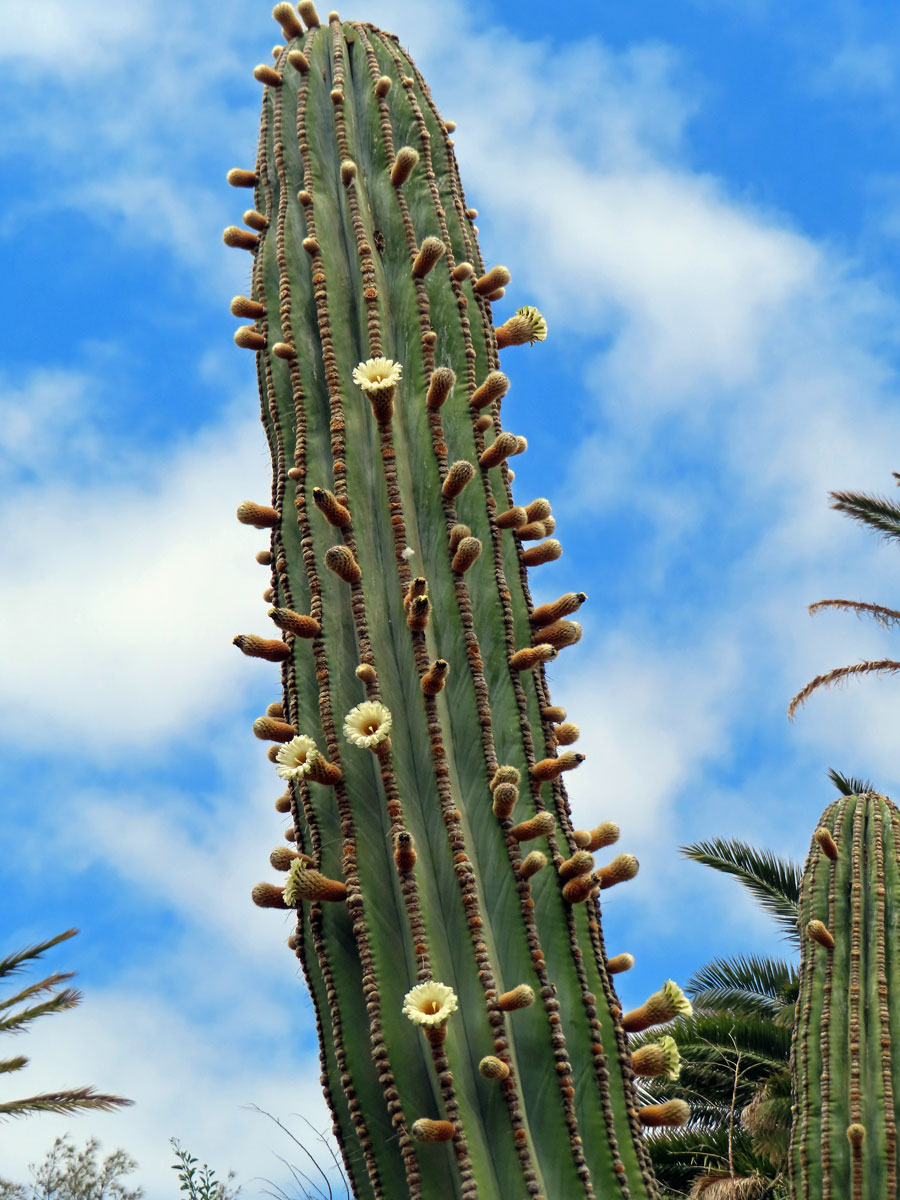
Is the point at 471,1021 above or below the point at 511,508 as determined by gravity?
below

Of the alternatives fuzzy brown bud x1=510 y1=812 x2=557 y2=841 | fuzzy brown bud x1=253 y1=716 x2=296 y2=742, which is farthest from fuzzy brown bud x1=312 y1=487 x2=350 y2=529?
fuzzy brown bud x1=510 y1=812 x2=557 y2=841

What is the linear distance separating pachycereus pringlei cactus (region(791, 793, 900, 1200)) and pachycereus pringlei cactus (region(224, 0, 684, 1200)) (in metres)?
3.13

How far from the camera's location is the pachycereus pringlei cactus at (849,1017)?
5738 mm

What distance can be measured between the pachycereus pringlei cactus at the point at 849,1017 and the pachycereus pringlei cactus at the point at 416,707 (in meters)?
3.13

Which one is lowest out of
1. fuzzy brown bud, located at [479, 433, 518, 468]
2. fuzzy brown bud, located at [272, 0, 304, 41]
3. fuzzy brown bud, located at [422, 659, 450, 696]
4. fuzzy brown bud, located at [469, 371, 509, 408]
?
fuzzy brown bud, located at [422, 659, 450, 696]

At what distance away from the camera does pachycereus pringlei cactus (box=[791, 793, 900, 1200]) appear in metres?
5.74

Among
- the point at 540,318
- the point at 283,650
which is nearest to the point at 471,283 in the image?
the point at 540,318

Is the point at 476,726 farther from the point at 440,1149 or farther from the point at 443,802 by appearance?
the point at 440,1149

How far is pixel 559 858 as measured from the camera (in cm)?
322

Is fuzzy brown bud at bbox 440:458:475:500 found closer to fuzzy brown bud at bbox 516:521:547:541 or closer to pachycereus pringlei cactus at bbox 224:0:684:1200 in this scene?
pachycereus pringlei cactus at bbox 224:0:684:1200

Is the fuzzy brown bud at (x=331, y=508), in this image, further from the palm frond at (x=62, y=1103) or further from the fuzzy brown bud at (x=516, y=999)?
the palm frond at (x=62, y=1103)

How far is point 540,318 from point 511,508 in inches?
29.9

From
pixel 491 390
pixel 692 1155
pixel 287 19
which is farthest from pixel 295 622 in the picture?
pixel 692 1155

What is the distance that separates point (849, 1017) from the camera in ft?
20.1
